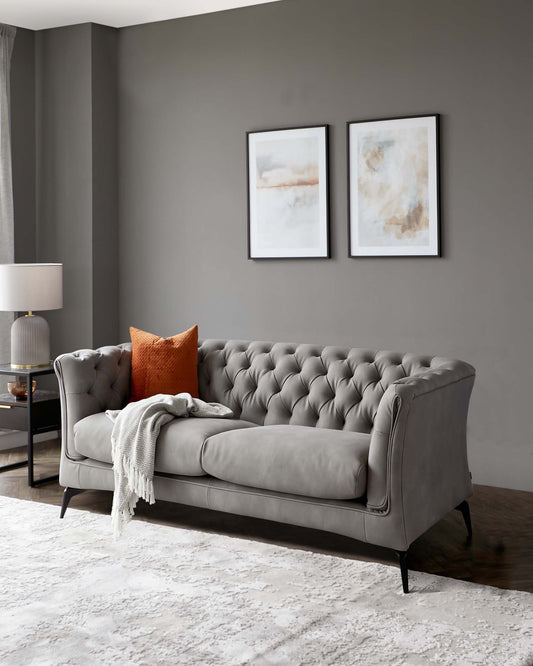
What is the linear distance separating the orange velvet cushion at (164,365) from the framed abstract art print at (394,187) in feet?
4.11

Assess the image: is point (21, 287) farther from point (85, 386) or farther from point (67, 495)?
point (67, 495)

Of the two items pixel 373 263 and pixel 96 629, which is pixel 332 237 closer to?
pixel 373 263

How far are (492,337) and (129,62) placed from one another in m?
3.17

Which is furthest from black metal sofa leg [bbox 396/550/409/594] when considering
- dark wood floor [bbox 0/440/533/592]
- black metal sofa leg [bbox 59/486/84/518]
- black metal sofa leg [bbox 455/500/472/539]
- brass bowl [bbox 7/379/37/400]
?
brass bowl [bbox 7/379/37/400]

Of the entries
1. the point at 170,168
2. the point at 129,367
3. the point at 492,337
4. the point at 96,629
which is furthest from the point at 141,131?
the point at 96,629

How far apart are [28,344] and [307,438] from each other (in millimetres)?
2213

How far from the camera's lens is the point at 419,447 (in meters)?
3.49

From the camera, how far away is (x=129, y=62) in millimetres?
5984

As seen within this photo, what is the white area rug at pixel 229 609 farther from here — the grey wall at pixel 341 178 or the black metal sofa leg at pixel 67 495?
the grey wall at pixel 341 178

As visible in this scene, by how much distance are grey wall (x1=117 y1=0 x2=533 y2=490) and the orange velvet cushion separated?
1044mm

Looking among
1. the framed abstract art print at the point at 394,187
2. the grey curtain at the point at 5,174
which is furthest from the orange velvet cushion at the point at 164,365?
the grey curtain at the point at 5,174

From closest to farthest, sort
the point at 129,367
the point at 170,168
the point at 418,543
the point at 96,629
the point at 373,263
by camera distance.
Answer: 1. the point at 96,629
2. the point at 418,543
3. the point at 129,367
4. the point at 373,263
5. the point at 170,168

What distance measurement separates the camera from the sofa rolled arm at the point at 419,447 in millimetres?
3371

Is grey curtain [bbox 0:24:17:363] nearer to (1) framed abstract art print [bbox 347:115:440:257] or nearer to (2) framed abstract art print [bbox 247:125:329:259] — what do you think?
(2) framed abstract art print [bbox 247:125:329:259]
